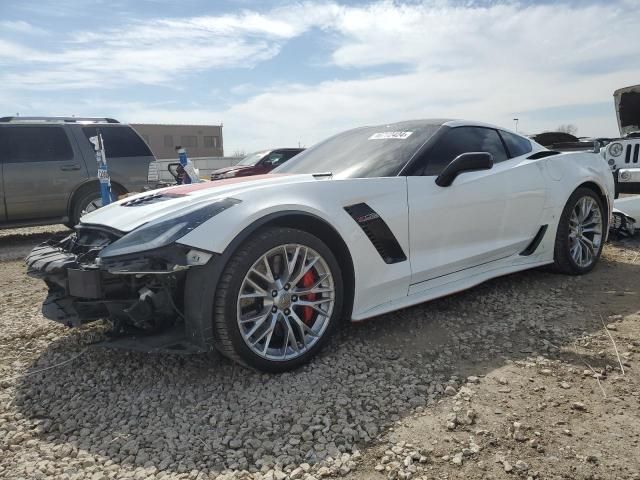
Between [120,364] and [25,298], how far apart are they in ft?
6.40

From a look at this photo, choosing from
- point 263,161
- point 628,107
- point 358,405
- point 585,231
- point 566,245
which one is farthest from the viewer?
point 263,161

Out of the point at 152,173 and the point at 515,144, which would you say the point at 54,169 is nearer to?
the point at 152,173

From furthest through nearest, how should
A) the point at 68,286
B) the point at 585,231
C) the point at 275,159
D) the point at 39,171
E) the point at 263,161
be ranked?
the point at 275,159, the point at 263,161, the point at 39,171, the point at 585,231, the point at 68,286

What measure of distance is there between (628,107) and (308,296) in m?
8.24

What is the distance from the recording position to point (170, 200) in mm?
2914

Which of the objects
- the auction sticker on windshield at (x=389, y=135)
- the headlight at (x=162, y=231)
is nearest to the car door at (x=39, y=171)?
the auction sticker on windshield at (x=389, y=135)

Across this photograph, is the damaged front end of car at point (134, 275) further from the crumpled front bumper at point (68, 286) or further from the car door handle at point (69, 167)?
the car door handle at point (69, 167)

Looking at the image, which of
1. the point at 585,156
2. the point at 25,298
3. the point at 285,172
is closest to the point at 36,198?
the point at 25,298

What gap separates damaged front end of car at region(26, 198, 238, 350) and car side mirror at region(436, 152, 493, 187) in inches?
56.8

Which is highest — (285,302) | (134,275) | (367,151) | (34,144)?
(34,144)

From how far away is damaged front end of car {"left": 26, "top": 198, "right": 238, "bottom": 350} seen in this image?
2373 millimetres

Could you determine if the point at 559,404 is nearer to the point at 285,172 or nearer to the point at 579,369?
the point at 579,369

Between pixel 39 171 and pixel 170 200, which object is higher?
pixel 39 171

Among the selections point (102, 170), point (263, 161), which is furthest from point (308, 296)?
point (263, 161)
